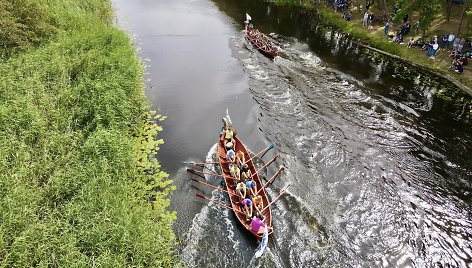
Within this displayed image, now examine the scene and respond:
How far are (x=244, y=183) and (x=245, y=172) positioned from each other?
0.87m

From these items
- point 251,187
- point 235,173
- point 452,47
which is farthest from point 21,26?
point 452,47

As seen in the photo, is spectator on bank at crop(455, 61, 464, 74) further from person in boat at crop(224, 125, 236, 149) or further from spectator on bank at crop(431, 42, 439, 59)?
person in boat at crop(224, 125, 236, 149)

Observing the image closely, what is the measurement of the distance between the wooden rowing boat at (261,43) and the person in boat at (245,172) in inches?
701

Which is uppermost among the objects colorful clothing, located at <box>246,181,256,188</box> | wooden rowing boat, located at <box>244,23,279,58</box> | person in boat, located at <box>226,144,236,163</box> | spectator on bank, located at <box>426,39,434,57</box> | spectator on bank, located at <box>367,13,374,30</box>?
spectator on bank, located at <box>367,13,374,30</box>

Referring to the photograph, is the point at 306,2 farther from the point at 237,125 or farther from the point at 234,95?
the point at 237,125

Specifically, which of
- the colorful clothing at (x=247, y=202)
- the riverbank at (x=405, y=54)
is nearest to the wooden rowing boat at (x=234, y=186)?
the colorful clothing at (x=247, y=202)

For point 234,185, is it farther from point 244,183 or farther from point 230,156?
point 230,156

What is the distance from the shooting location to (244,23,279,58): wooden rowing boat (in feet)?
111

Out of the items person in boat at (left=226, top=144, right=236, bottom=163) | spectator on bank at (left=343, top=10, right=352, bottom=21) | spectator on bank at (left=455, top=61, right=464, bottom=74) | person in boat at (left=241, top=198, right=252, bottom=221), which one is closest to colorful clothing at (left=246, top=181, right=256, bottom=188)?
person in boat at (left=241, top=198, right=252, bottom=221)

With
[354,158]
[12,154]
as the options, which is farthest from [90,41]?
[354,158]

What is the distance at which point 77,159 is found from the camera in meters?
16.3

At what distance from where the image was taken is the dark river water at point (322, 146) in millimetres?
15398

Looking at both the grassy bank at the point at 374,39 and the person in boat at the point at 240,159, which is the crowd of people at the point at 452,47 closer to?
the grassy bank at the point at 374,39

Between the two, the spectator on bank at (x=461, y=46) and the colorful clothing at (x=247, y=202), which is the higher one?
the spectator on bank at (x=461, y=46)
